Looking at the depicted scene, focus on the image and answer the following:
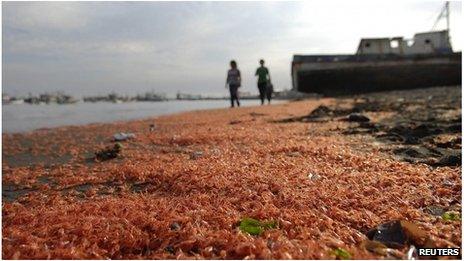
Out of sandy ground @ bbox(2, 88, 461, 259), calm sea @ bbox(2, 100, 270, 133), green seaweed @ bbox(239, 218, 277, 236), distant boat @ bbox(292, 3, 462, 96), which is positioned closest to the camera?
sandy ground @ bbox(2, 88, 461, 259)

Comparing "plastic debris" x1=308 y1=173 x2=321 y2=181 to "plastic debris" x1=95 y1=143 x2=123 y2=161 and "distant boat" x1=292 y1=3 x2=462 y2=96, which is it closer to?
"plastic debris" x1=95 y1=143 x2=123 y2=161

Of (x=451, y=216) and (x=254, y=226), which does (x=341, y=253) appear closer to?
(x=254, y=226)

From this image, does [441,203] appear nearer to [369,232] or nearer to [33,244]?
[369,232]

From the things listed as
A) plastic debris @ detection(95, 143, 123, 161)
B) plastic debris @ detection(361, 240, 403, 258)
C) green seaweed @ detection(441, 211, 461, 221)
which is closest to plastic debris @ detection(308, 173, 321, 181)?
green seaweed @ detection(441, 211, 461, 221)

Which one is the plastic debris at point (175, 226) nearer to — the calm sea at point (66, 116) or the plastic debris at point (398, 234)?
the plastic debris at point (398, 234)

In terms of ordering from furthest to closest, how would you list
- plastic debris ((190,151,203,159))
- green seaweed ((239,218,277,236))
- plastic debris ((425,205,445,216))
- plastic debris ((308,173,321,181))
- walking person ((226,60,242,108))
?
walking person ((226,60,242,108)) < plastic debris ((190,151,203,159)) < plastic debris ((308,173,321,181)) < plastic debris ((425,205,445,216)) < green seaweed ((239,218,277,236))

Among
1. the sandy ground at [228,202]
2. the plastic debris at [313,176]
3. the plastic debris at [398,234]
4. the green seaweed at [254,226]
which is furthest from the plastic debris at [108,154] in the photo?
the plastic debris at [398,234]

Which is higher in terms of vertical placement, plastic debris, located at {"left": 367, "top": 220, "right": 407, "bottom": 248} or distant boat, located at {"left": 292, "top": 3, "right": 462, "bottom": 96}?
distant boat, located at {"left": 292, "top": 3, "right": 462, "bottom": 96}
